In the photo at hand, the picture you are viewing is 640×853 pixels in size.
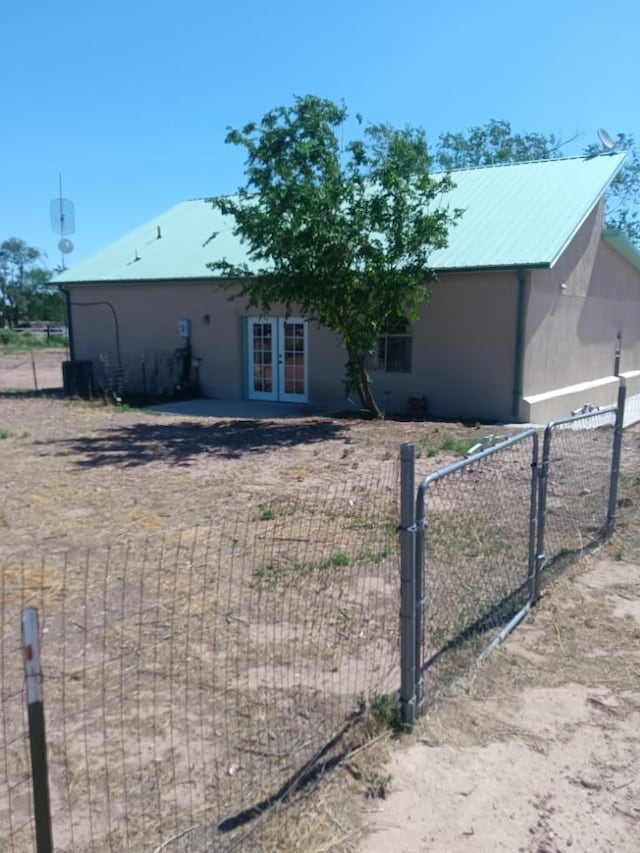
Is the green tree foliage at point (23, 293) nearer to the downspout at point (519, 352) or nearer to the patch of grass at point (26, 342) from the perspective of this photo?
the patch of grass at point (26, 342)

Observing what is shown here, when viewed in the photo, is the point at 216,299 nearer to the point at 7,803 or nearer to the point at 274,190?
the point at 274,190

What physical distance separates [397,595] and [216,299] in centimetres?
1362

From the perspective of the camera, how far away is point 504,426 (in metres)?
13.9

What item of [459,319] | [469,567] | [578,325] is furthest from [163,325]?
[469,567]

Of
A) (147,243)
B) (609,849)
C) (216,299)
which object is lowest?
(609,849)

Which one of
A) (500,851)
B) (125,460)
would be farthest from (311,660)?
(125,460)

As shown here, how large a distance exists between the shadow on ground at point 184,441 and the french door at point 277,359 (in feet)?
9.91

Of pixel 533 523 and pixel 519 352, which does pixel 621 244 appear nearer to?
pixel 519 352

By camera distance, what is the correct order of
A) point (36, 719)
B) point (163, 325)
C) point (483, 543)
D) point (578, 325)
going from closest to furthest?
point (36, 719)
point (483, 543)
point (578, 325)
point (163, 325)

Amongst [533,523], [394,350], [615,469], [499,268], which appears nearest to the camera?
[533,523]

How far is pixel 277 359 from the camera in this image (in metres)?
17.5

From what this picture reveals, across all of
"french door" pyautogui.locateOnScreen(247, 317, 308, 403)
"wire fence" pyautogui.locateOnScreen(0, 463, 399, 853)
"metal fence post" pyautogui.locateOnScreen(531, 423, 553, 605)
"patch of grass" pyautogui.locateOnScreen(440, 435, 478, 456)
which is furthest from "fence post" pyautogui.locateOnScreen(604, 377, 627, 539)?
"french door" pyautogui.locateOnScreen(247, 317, 308, 403)

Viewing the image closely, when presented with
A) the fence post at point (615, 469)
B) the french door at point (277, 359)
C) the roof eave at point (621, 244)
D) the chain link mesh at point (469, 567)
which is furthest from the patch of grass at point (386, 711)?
the roof eave at point (621, 244)

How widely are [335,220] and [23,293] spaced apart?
69727mm
